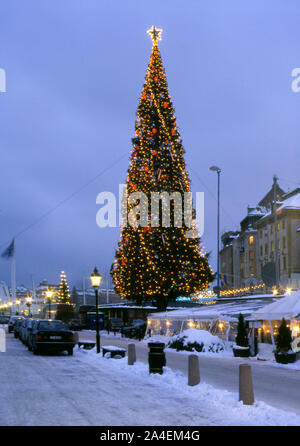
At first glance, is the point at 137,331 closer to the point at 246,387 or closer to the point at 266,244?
the point at 266,244


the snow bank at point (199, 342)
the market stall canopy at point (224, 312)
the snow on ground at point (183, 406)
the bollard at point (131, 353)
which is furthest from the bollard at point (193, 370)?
the snow bank at point (199, 342)

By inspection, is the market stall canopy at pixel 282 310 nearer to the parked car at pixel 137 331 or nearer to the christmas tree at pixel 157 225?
the christmas tree at pixel 157 225

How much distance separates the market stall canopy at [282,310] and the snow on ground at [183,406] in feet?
29.6

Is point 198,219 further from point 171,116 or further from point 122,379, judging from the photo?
point 122,379

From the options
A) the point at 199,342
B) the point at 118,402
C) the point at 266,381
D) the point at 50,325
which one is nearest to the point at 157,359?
the point at 266,381

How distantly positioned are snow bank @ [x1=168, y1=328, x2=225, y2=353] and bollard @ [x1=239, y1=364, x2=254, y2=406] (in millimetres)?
17317

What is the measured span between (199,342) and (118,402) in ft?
58.8

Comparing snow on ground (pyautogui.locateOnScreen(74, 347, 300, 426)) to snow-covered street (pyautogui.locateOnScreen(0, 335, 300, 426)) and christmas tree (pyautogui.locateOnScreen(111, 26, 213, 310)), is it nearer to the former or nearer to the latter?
snow-covered street (pyautogui.locateOnScreen(0, 335, 300, 426))

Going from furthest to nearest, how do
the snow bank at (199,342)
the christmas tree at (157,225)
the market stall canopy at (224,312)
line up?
1. the christmas tree at (157,225)
2. the market stall canopy at (224,312)
3. the snow bank at (199,342)

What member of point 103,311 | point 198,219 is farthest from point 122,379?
point 103,311

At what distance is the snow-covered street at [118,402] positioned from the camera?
8.68 m
